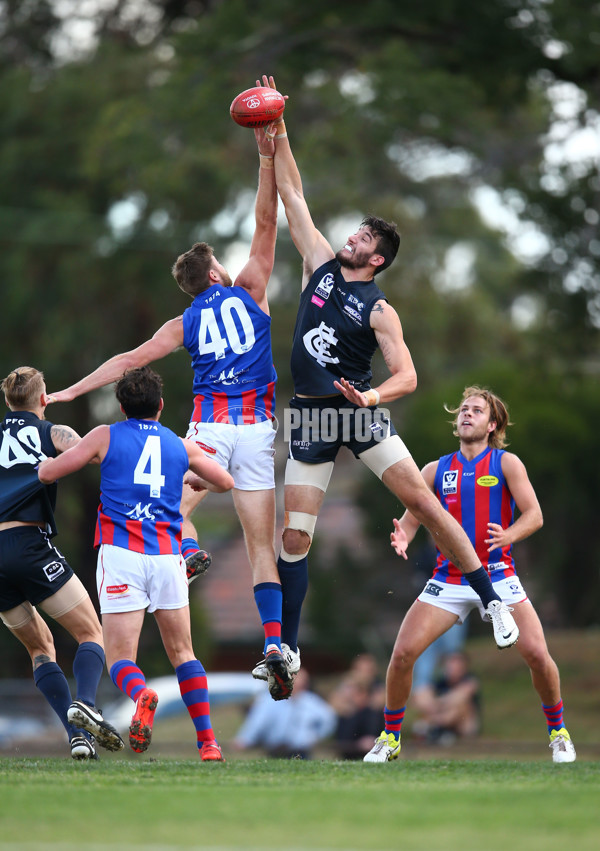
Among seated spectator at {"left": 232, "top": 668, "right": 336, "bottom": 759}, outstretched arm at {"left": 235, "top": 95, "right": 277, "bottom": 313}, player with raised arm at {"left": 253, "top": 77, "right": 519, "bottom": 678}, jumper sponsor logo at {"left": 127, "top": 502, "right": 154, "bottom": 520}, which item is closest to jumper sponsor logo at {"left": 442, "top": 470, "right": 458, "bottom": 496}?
player with raised arm at {"left": 253, "top": 77, "right": 519, "bottom": 678}

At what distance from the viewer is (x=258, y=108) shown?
748 cm

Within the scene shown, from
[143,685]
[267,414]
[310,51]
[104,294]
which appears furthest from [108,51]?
[143,685]

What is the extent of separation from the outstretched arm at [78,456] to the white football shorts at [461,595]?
2.48 metres

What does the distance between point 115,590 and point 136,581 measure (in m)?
0.13

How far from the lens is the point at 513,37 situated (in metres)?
15.6

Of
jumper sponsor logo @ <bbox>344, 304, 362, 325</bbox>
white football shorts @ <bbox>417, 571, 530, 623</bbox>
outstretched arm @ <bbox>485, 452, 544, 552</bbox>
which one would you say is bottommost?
white football shorts @ <bbox>417, 571, 530, 623</bbox>

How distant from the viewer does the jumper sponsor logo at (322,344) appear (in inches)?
A: 289

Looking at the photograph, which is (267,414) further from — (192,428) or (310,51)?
(310,51)

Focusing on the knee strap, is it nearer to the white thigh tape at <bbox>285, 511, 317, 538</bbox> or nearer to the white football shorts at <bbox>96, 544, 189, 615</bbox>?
the white thigh tape at <bbox>285, 511, 317, 538</bbox>

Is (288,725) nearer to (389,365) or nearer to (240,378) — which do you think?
(240,378)

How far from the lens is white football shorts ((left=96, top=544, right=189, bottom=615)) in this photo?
6496 millimetres

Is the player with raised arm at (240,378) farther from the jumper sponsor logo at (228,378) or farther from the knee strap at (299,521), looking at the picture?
the knee strap at (299,521)

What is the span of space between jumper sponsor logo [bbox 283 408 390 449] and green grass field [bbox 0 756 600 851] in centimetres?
207

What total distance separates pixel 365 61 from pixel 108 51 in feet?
30.6
